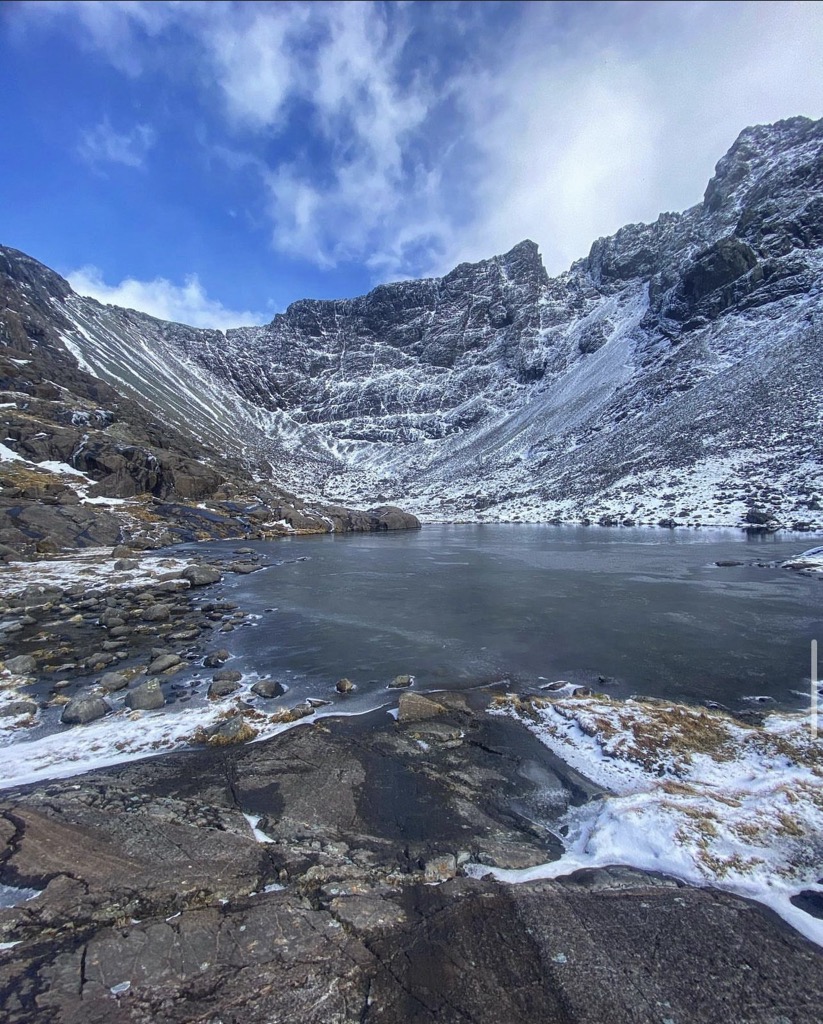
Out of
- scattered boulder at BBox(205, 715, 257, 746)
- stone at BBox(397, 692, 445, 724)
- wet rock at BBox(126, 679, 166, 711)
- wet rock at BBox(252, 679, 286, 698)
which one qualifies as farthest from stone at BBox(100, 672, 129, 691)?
stone at BBox(397, 692, 445, 724)

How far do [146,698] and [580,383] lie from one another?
13477 cm

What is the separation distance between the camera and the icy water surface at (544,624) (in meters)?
12.8

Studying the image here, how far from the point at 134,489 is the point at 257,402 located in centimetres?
14639

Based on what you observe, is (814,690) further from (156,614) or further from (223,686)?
(156,614)

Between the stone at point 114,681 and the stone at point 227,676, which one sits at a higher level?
the stone at point 114,681

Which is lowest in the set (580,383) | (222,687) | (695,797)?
(222,687)

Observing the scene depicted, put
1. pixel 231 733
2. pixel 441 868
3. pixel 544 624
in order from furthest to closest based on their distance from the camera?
pixel 544 624 → pixel 231 733 → pixel 441 868

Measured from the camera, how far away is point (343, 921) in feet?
Answer: 15.7

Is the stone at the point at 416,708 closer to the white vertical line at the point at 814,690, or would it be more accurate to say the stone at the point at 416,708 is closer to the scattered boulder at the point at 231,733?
the scattered boulder at the point at 231,733

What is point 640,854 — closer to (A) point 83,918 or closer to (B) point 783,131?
(A) point 83,918

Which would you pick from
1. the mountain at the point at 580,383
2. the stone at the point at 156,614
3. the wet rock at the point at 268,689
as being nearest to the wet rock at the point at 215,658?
the wet rock at the point at 268,689

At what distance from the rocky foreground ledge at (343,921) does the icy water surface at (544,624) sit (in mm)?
4880

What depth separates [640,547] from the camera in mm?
40656

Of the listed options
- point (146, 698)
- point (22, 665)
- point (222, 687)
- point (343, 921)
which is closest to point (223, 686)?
point (222, 687)
